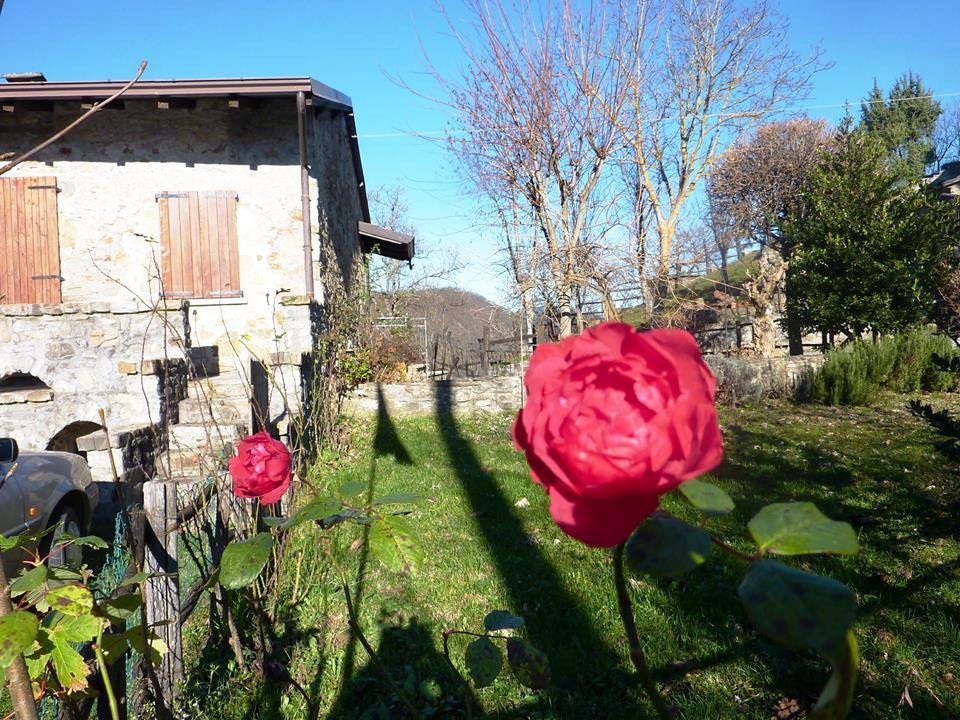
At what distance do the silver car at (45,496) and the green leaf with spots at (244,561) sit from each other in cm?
285

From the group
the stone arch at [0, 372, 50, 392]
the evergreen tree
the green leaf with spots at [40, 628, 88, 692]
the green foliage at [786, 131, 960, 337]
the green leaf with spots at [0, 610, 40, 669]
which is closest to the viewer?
the green leaf with spots at [0, 610, 40, 669]

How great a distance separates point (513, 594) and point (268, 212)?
732 centimetres

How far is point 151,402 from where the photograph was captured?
5.62 metres

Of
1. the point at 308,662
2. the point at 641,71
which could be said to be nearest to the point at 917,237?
the point at 641,71

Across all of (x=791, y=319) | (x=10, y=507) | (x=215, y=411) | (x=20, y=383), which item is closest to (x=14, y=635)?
(x=10, y=507)

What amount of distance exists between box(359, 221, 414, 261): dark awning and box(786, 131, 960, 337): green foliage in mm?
9293

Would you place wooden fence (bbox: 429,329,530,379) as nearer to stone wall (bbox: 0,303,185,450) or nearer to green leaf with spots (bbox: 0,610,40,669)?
stone wall (bbox: 0,303,185,450)

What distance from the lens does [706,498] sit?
2.18 feet

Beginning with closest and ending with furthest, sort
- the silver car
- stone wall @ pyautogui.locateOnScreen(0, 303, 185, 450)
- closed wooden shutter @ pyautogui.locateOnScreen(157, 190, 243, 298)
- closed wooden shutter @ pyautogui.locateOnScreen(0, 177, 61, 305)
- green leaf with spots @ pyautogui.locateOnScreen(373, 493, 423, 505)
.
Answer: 1. green leaf with spots @ pyautogui.locateOnScreen(373, 493, 423, 505)
2. the silver car
3. stone wall @ pyautogui.locateOnScreen(0, 303, 185, 450)
4. closed wooden shutter @ pyautogui.locateOnScreen(0, 177, 61, 305)
5. closed wooden shutter @ pyautogui.locateOnScreen(157, 190, 243, 298)

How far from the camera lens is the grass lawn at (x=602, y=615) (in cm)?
262

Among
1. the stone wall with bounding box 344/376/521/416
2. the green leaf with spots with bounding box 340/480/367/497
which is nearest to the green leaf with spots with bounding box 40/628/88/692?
the green leaf with spots with bounding box 340/480/367/497

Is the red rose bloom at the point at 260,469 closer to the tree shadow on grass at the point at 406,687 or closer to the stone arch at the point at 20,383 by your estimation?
the tree shadow on grass at the point at 406,687

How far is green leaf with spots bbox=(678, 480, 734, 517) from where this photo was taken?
63 cm

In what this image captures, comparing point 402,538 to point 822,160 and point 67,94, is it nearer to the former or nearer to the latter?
point 67,94
